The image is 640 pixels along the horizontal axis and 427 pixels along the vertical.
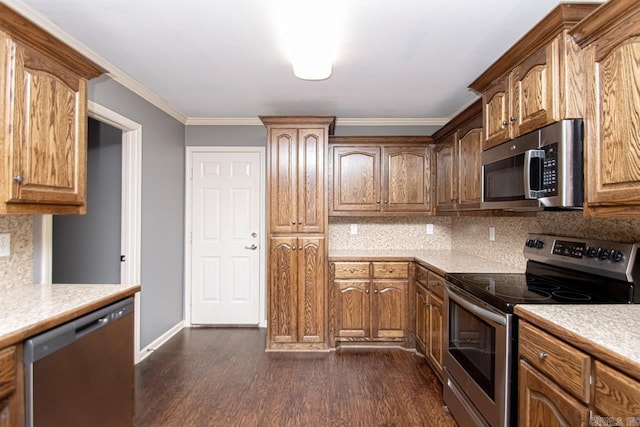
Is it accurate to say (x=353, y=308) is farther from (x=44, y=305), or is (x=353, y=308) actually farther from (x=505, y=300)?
(x=44, y=305)

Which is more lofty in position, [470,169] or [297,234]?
[470,169]

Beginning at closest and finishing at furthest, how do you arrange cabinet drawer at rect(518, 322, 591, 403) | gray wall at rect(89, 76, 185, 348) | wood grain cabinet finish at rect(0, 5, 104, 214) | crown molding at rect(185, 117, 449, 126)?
1. cabinet drawer at rect(518, 322, 591, 403)
2. wood grain cabinet finish at rect(0, 5, 104, 214)
3. gray wall at rect(89, 76, 185, 348)
4. crown molding at rect(185, 117, 449, 126)

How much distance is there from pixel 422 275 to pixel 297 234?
121 cm

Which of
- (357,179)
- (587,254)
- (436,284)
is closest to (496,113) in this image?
(587,254)

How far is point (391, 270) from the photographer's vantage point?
3301 mm

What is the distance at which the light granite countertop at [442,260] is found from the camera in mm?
2517

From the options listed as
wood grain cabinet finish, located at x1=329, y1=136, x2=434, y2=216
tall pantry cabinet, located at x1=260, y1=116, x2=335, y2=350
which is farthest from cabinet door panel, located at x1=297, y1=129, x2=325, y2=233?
wood grain cabinet finish, located at x1=329, y1=136, x2=434, y2=216

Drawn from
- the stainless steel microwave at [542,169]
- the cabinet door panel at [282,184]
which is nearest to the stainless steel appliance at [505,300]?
the stainless steel microwave at [542,169]

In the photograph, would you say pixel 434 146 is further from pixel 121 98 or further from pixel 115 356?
pixel 115 356

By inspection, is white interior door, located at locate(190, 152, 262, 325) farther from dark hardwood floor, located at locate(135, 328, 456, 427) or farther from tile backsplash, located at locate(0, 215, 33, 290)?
tile backsplash, located at locate(0, 215, 33, 290)

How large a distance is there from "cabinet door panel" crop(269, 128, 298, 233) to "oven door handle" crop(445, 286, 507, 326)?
1.59m

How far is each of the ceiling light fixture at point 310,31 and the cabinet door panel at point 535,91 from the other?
101cm

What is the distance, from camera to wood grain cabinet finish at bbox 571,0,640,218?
122 cm

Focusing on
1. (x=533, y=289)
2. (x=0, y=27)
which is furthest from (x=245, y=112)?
(x=533, y=289)
